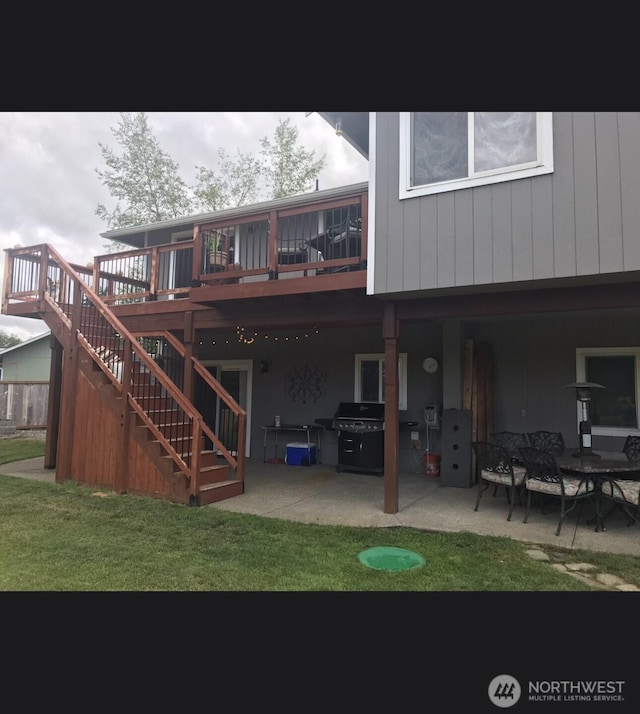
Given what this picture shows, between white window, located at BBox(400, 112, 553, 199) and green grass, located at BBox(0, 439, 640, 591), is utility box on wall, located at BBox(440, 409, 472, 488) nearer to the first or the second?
green grass, located at BBox(0, 439, 640, 591)

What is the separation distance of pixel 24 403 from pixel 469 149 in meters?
15.3

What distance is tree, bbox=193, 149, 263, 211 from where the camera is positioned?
21844 mm

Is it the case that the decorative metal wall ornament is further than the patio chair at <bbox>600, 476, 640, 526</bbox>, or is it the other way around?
the decorative metal wall ornament

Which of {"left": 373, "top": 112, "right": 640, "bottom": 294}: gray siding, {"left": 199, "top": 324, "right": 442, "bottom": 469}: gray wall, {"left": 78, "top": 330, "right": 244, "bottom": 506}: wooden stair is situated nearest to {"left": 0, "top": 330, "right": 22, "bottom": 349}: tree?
{"left": 199, "top": 324, "right": 442, "bottom": 469}: gray wall

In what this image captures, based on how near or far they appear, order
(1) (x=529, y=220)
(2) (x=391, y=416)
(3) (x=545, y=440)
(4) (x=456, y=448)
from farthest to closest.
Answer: (4) (x=456, y=448) < (3) (x=545, y=440) < (2) (x=391, y=416) < (1) (x=529, y=220)

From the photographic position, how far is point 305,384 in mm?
9469

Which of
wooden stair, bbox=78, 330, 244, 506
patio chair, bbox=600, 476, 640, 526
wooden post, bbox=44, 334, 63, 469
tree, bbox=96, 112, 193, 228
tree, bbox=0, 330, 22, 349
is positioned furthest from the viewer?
tree, bbox=0, 330, 22, 349

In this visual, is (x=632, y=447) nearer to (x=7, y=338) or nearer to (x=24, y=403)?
(x=24, y=403)

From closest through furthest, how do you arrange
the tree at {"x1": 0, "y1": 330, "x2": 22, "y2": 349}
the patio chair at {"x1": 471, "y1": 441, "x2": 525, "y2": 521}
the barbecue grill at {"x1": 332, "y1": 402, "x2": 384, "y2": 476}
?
the patio chair at {"x1": 471, "y1": 441, "x2": 525, "y2": 521} → the barbecue grill at {"x1": 332, "y1": 402, "x2": 384, "y2": 476} → the tree at {"x1": 0, "y1": 330, "x2": 22, "y2": 349}

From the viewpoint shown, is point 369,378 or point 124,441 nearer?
point 124,441

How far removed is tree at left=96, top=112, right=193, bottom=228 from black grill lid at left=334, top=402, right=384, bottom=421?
16.5 m

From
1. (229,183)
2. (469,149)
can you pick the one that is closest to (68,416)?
(469,149)

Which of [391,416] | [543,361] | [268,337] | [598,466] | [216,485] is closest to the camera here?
[598,466]
